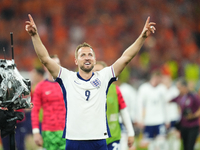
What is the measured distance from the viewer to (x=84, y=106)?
4.29 meters

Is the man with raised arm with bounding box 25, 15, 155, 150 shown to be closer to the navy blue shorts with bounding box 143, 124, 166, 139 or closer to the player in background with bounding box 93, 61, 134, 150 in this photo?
the player in background with bounding box 93, 61, 134, 150

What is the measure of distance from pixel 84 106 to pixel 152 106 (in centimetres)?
617

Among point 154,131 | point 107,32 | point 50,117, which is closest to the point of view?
point 50,117

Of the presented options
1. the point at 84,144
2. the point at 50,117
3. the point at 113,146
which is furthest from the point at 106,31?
the point at 84,144

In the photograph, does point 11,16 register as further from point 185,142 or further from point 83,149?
point 83,149

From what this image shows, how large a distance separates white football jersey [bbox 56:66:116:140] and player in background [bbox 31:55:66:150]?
185 cm

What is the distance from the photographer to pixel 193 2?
27.6m

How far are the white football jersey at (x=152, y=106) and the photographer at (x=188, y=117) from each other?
74 cm

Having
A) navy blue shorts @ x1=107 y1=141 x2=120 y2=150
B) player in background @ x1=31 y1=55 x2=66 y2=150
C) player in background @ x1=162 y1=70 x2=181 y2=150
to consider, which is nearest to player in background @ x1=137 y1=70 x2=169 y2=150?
player in background @ x1=162 y1=70 x2=181 y2=150

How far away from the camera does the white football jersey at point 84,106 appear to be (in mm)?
4266

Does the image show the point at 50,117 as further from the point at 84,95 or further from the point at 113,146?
the point at 84,95

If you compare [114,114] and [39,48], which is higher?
[39,48]

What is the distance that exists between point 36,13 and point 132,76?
804cm

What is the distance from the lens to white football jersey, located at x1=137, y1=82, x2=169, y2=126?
1020cm
